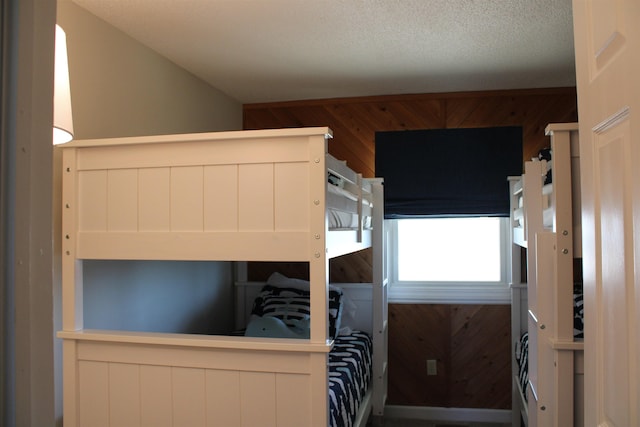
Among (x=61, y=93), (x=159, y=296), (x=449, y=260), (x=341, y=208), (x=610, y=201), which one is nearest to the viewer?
(x=610, y=201)

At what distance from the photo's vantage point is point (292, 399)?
5.58 feet

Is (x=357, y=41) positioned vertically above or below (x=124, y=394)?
above

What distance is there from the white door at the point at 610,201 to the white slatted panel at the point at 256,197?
101 centimetres

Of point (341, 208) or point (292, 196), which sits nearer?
point (292, 196)

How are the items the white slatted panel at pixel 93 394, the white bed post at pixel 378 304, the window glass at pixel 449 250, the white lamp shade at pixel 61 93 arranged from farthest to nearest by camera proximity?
the window glass at pixel 449 250, the white bed post at pixel 378 304, the white slatted panel at pixel 93 394, the white lamp shade at pixel 61 93

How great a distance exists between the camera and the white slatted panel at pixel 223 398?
1.75 metres

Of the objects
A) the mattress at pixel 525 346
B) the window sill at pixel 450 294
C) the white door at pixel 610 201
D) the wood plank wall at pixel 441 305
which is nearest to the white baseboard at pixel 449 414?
the wood plank wall at pixel 441 305

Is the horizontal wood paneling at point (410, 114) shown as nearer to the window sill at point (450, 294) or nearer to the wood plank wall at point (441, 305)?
the wood plank wall at point (441, 305)

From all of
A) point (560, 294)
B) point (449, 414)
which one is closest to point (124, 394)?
point (560, 294)

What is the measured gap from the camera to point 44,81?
51 centimetres

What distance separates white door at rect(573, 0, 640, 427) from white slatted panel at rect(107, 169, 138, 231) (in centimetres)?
145

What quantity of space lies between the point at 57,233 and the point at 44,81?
1.81m

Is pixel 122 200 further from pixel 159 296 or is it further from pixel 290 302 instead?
pixel 290 302

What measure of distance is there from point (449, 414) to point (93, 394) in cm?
261
